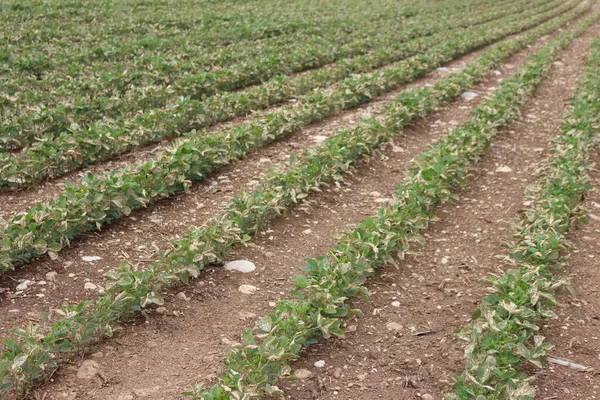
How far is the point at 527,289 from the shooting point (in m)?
4.16

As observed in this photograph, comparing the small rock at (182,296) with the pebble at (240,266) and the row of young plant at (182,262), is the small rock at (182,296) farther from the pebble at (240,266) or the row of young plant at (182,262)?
the pebble at (240,266)

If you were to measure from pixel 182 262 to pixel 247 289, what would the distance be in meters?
0.50

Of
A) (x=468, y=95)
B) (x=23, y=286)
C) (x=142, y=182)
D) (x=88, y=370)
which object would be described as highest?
(x=142, y=182)

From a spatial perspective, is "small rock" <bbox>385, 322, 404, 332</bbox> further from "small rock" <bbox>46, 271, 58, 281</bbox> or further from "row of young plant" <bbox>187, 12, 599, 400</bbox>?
"small rock" <bbox>46, 271, 58, 281</bbox>

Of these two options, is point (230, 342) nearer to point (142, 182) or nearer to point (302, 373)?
point (302, 373)

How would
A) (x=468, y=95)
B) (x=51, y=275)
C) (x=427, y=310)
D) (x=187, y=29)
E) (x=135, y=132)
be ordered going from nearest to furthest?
(x=427, y=310), (x=51, y=275), (x=135, y=132), (x=468, y=95), (x=187, y=29)

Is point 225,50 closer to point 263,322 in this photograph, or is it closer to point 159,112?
point 159,112

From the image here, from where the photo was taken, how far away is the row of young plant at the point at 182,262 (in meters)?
3.39

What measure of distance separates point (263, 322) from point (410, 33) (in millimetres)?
15103

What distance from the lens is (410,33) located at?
17.5m

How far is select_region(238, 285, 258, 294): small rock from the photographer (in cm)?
455

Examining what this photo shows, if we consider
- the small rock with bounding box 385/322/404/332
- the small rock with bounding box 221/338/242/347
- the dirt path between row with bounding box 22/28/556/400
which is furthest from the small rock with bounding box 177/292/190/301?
the small rock with bounding box 385/322/404/332

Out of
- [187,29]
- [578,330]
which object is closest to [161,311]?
[578,330]

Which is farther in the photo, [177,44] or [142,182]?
[177,44]
